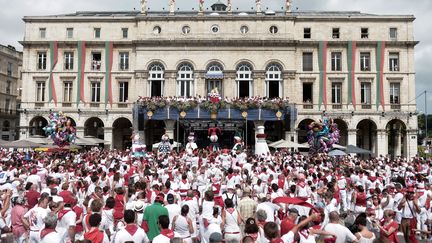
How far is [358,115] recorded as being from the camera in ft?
142

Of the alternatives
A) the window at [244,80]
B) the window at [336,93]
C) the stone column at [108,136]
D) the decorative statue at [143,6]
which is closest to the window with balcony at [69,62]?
the stone column at [108,136]

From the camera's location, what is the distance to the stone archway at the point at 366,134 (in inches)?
1767

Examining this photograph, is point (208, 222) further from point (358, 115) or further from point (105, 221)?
point (358, 115)

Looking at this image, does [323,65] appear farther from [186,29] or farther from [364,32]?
[186,29]

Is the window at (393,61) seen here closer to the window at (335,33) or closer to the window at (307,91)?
the window at (335,33)

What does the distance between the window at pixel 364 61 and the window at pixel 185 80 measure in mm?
17348

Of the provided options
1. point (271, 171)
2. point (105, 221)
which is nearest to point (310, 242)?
point (105, 221)

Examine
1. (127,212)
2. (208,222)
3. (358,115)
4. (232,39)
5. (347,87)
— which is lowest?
(208,222)

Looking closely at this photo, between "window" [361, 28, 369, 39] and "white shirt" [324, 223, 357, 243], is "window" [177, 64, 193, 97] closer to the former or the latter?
"window" [361, 28, 369, 39]

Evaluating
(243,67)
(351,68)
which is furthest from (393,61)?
(243,67)

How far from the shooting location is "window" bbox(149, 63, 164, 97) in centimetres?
4392

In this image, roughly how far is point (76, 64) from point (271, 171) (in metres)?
33.2

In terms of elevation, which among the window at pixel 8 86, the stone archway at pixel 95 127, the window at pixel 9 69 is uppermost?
the window at pixel 9 69

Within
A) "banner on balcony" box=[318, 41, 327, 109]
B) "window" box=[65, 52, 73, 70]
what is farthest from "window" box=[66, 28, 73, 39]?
"banner on balcony" box=[318, 41, 327, 109]
